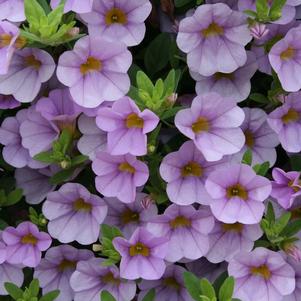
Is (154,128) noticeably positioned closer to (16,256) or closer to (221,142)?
(221,142)

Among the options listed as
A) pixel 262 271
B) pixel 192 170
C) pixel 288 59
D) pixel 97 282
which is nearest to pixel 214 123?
pixel 192 170

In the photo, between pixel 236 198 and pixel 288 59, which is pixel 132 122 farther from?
pixel 288 59

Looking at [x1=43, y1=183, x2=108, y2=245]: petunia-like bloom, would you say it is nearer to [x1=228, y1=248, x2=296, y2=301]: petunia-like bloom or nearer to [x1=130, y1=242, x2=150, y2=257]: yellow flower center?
[x1=130, y1=242, x2=150, y2=257]: yellow flower center

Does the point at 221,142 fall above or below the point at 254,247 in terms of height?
above

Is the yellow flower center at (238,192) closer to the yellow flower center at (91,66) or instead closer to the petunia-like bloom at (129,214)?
the petunia-like bloom at (129,214)

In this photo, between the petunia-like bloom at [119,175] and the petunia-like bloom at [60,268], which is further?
the petunia-like bloom at [60,268]

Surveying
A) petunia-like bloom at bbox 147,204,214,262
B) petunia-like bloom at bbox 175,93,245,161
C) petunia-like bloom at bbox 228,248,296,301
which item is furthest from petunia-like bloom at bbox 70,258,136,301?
petunia-like bloom at bbox 175,93,245,161

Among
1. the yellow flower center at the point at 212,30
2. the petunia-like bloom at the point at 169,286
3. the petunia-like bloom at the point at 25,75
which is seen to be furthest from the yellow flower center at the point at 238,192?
the petunia-like bloom at the point at 25,75

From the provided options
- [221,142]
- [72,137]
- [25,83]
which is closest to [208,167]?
[221,142]
